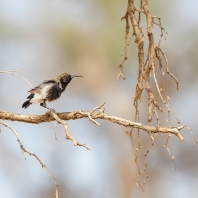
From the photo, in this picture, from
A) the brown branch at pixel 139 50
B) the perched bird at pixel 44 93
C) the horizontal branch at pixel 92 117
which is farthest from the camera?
the perched bird at pixel 44 93

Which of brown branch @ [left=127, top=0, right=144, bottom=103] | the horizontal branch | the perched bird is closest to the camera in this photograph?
the horizontal branch

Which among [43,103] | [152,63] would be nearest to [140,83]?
[152,63]

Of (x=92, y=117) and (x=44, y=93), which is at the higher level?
(x=44, y=93)

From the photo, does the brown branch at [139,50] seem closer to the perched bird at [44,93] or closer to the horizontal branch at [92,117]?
the horizontal branch at [92,117]

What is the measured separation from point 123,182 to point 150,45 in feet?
18.6

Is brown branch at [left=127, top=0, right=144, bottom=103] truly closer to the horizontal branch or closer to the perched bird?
the horizontal branch

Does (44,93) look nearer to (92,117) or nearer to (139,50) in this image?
(92,117)

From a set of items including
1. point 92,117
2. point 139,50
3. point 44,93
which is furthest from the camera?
point 44,93

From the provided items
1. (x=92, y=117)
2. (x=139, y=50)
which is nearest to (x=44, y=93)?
(x=92, y=117)

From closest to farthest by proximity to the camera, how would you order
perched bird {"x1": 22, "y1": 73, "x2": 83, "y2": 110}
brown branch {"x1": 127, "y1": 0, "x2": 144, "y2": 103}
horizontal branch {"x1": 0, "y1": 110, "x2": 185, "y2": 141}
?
horizontal branch {"x1": 0, "y1": 110, "x2": 185, "y2": 141} → brown branch {"x1": 127, "y1": 0, "x2": 144, "y2": 103} → perched bird {"x1": 22, "y1": 73, "x2": 83, "y2": 110}

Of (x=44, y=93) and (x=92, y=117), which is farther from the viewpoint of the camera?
(x=44, y=93)

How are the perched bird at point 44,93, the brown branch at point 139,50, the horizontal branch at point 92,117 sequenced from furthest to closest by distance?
1. the perched bird at point 44,93
2. the brown branch at point 139,50
3. the horizontal branch at point 92,117

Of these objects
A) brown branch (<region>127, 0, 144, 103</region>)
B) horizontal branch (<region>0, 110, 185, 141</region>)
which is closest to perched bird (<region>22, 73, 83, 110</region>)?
horizontal branch (<region>0, 110, 185, 141</region>)

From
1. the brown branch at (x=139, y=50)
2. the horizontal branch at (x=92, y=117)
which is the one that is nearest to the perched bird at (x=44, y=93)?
the horizontal branch at (x=92, y=117)
